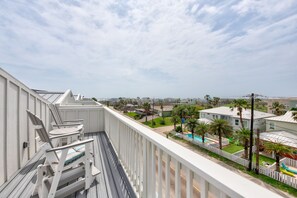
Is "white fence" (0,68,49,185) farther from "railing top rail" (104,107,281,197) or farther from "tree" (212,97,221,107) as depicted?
"tree" (212,97,221,107)

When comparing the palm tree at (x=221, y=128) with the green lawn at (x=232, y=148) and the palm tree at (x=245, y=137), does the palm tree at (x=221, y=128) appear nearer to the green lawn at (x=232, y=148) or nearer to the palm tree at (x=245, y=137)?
the green lawn at (x=232, y=148)

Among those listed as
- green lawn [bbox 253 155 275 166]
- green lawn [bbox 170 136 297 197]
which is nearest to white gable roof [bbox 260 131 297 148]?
green lawn [bbox 253 155 275 166]

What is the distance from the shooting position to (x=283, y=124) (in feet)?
48.8

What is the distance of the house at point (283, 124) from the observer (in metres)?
13.9

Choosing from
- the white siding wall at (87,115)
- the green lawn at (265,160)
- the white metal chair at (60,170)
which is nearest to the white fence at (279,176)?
the green lawn at (265,160)

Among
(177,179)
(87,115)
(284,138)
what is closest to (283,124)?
(284,138)

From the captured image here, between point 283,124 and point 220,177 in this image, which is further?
point 283,124

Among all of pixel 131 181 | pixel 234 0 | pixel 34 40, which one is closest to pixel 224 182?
pixel 131 181

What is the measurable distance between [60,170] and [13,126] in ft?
4.75

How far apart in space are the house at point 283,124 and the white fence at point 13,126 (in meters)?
19.4

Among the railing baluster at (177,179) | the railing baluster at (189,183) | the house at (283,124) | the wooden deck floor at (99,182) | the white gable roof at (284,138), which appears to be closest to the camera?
the railing baluster at (189,183)

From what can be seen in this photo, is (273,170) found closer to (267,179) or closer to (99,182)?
(267,179)

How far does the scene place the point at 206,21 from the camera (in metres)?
5.97

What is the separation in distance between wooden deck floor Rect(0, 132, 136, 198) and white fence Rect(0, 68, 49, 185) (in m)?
0.13
